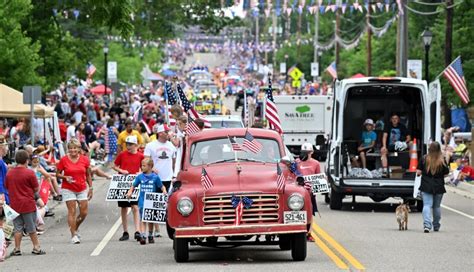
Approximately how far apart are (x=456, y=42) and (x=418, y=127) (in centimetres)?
2474

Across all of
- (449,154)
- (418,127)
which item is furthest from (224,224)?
(449,154)

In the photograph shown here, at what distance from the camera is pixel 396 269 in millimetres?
15680

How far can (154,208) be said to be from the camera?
1881cm

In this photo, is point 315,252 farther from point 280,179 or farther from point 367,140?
point 367,140

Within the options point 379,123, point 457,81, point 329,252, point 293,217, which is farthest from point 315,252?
point 457,81

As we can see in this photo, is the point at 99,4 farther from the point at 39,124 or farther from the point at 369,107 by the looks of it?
→ the point at 39,124

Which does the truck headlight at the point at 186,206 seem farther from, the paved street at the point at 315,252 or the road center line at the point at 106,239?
the road center line at the point at 106,239

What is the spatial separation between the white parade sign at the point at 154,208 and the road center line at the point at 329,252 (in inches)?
97.0

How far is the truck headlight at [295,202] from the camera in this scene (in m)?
16.2

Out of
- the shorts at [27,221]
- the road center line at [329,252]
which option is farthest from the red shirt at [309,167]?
the shorts at [27,221]

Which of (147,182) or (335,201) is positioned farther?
(335,201)

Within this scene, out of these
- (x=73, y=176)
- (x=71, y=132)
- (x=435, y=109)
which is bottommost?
(x=73, y=176)

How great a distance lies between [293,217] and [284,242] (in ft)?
6.46

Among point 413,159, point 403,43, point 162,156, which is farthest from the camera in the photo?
point 403,43
